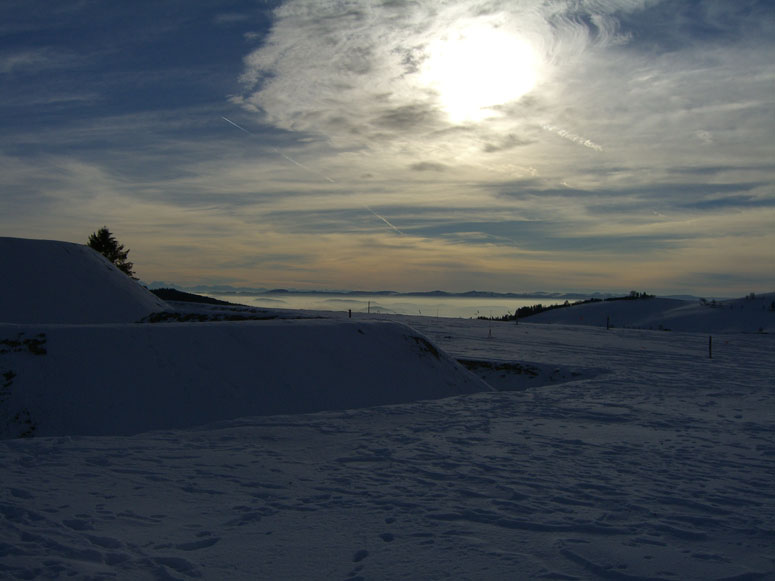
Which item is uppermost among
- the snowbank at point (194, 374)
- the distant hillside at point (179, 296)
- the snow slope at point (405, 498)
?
the distant hillside at point (179, 296)

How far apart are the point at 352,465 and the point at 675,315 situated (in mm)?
37277

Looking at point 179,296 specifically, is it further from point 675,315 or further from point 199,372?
point 675,315

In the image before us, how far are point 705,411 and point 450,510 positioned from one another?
22.2 feet

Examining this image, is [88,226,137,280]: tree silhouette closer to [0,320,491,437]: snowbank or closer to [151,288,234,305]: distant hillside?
[151,288,234,305]: distant hillside

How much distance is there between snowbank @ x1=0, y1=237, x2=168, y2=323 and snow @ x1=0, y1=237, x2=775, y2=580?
23.0 feet

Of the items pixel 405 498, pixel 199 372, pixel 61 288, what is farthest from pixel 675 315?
pixel 405 498

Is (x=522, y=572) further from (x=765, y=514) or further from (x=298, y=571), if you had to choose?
(x=765, y=514)

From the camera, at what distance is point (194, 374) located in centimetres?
934

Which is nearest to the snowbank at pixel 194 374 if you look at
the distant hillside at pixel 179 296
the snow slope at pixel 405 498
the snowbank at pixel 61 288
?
the snow slope at pixel 405 498

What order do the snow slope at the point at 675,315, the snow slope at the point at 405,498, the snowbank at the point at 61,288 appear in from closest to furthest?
the snow slope at the point at 405,498
the snowbank at the point at 61,288
the snow slope at the point at 675,315

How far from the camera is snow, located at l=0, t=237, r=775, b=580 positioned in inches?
157

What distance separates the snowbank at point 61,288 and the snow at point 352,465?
7012 mm

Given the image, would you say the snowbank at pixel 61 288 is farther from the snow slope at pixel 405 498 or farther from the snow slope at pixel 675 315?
the snow slope at pixel 675 315

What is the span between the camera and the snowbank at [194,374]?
816cm
